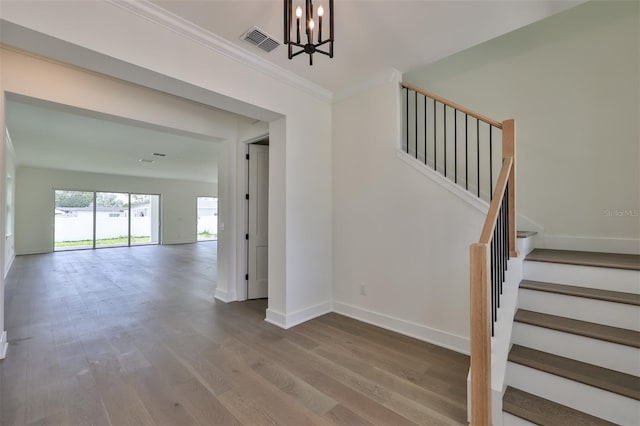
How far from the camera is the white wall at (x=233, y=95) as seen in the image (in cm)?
187

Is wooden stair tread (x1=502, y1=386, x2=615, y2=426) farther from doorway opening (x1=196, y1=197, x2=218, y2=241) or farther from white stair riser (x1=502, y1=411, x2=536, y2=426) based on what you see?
doorway opening (x1=196, y1=197, x2=218, y2=241)

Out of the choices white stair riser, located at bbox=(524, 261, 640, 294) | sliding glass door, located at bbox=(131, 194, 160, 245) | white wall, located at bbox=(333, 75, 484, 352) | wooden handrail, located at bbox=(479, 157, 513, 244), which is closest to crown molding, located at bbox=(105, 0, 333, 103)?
white wall, located at bbox=(333, 75, 484, 352)

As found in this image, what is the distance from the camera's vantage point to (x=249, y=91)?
2.85 m

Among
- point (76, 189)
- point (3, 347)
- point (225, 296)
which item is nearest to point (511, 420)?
point (225, 296)

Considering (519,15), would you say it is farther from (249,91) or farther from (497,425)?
(497,425)

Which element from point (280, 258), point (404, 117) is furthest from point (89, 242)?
point (404, 117)

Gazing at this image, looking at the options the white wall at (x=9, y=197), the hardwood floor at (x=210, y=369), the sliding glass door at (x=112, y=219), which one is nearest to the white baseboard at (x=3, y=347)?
the hardwood floor at (x=210, y=369)

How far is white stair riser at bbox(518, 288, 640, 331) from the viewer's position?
1.73m

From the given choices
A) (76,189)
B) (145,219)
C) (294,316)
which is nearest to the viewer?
(294,316)

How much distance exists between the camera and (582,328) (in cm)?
175

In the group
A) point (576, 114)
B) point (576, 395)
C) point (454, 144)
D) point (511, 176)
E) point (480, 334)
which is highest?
point (576, 114)

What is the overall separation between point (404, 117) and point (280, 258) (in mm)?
2634

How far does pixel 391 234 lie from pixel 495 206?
1458 millimetres

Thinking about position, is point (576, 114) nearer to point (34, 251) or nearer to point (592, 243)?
point (592, 243)
